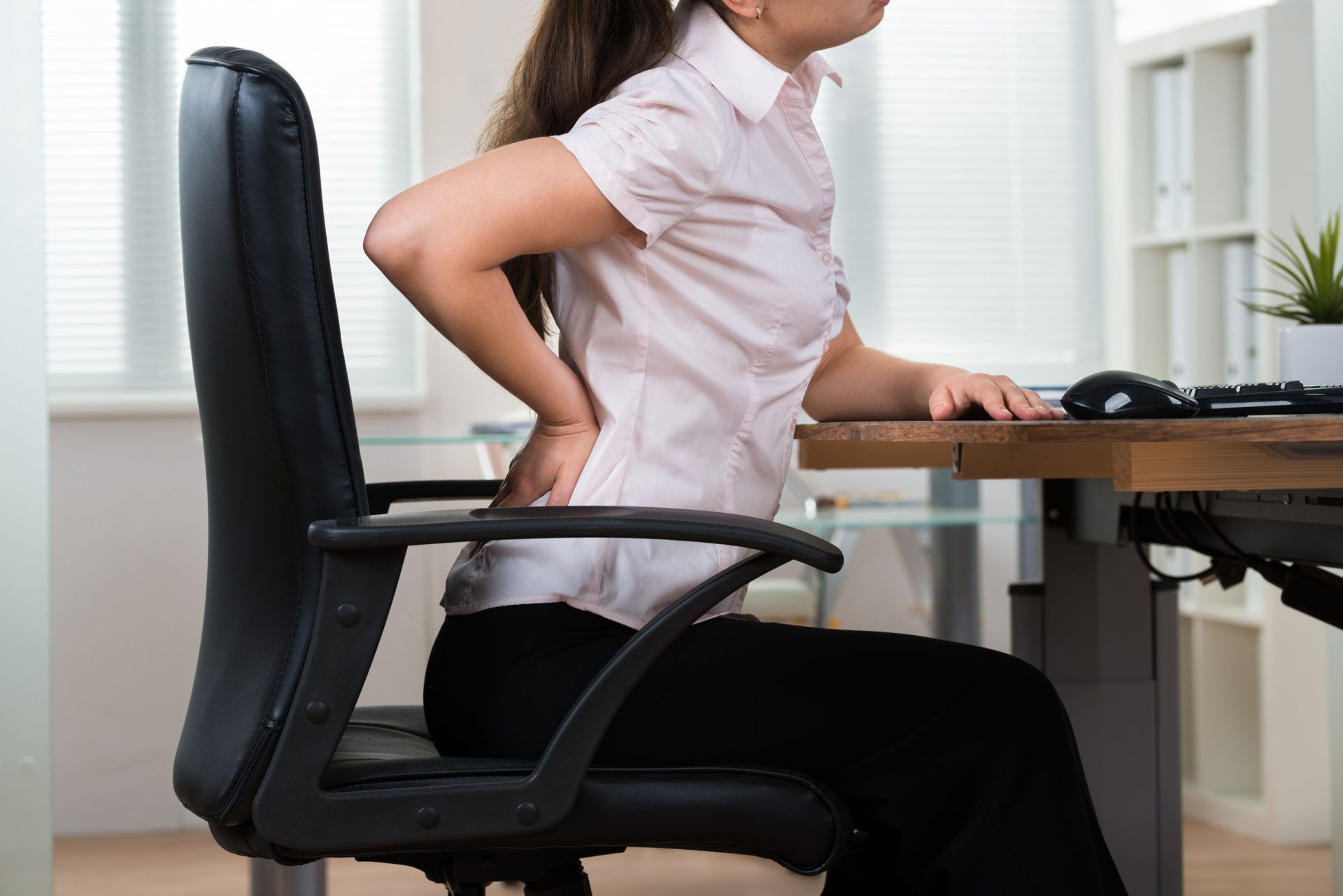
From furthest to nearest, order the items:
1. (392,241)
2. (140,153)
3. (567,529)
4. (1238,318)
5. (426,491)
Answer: (140,153)
(1238,318)
(426,491)
(392,241)
(567,529)

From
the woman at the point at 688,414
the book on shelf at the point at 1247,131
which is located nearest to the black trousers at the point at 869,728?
the woman at the point at 688,414

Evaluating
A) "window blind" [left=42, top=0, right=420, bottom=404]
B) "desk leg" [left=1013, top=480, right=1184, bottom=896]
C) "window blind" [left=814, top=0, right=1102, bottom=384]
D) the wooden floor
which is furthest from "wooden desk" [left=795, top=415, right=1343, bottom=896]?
"window blind" [left=42, top=0, right=420, bottom=404]

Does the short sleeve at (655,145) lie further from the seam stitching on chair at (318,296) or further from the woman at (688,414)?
the seam stitching on chair at (318,296)

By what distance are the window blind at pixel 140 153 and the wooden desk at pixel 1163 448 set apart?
7.30 feet

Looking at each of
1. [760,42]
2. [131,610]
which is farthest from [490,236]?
[131,610]

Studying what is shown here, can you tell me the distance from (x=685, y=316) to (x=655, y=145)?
5.9 inches

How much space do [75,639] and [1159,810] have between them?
235cm

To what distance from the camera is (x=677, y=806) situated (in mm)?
888

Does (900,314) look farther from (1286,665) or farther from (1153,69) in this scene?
(1286,665)

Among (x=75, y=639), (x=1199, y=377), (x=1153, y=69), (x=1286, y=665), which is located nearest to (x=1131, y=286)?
(x=1199, y=377)

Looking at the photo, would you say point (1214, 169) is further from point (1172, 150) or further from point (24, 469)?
point (24, 469)

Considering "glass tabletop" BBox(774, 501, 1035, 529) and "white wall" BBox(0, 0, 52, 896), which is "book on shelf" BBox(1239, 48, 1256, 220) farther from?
"white wall" BBox(0, 0, 52, 896)

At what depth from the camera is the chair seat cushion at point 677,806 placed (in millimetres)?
879

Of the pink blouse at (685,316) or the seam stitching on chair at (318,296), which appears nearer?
the seam stitching on chair at (318,296)
